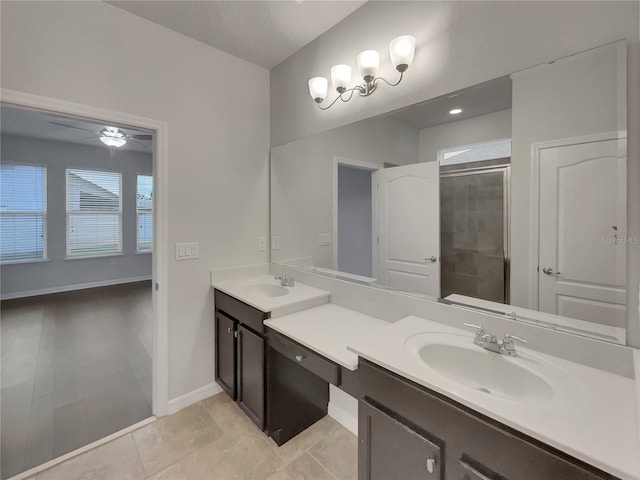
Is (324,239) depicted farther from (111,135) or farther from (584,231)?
(111,135)

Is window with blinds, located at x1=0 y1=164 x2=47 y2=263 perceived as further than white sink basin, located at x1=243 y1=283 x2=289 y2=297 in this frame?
Yes

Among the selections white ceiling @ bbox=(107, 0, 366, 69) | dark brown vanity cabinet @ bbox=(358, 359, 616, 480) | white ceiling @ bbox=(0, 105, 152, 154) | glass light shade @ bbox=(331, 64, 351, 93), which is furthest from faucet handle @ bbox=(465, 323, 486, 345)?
white ceiling @ bbox=(0, 105, 152, 154)

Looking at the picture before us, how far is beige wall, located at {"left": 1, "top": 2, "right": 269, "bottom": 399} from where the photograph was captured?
1.58 m

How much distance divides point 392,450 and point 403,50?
1835 mm

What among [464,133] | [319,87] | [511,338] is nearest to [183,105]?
[319,87]

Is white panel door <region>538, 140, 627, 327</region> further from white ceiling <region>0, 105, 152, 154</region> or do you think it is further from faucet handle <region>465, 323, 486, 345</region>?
white ceiling <region>0, 105, 152, 154</region>

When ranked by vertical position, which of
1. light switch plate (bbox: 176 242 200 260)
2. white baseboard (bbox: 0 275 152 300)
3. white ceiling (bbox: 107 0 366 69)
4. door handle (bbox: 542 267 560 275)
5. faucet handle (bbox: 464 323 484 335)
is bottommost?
white baseboard (bbox: 0 275 152 300)

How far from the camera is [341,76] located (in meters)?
1.79

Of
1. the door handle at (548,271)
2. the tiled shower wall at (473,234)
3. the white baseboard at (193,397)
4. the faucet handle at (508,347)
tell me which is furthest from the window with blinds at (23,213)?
the door handle at (548,271)

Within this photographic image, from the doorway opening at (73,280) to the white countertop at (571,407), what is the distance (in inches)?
73.0

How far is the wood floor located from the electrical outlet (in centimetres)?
178

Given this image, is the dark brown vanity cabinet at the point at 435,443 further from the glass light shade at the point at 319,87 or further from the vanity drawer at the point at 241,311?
the glass light shade at the point at 319,87

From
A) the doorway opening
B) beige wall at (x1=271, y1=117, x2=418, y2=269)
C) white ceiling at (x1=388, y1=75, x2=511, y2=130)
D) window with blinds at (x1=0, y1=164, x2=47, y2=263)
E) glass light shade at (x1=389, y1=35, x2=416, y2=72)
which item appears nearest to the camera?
white ceiling at (x1=388, y1=75, x2=511, y2=130)

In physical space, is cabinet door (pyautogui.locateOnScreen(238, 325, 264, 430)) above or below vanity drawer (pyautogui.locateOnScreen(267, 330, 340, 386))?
below
